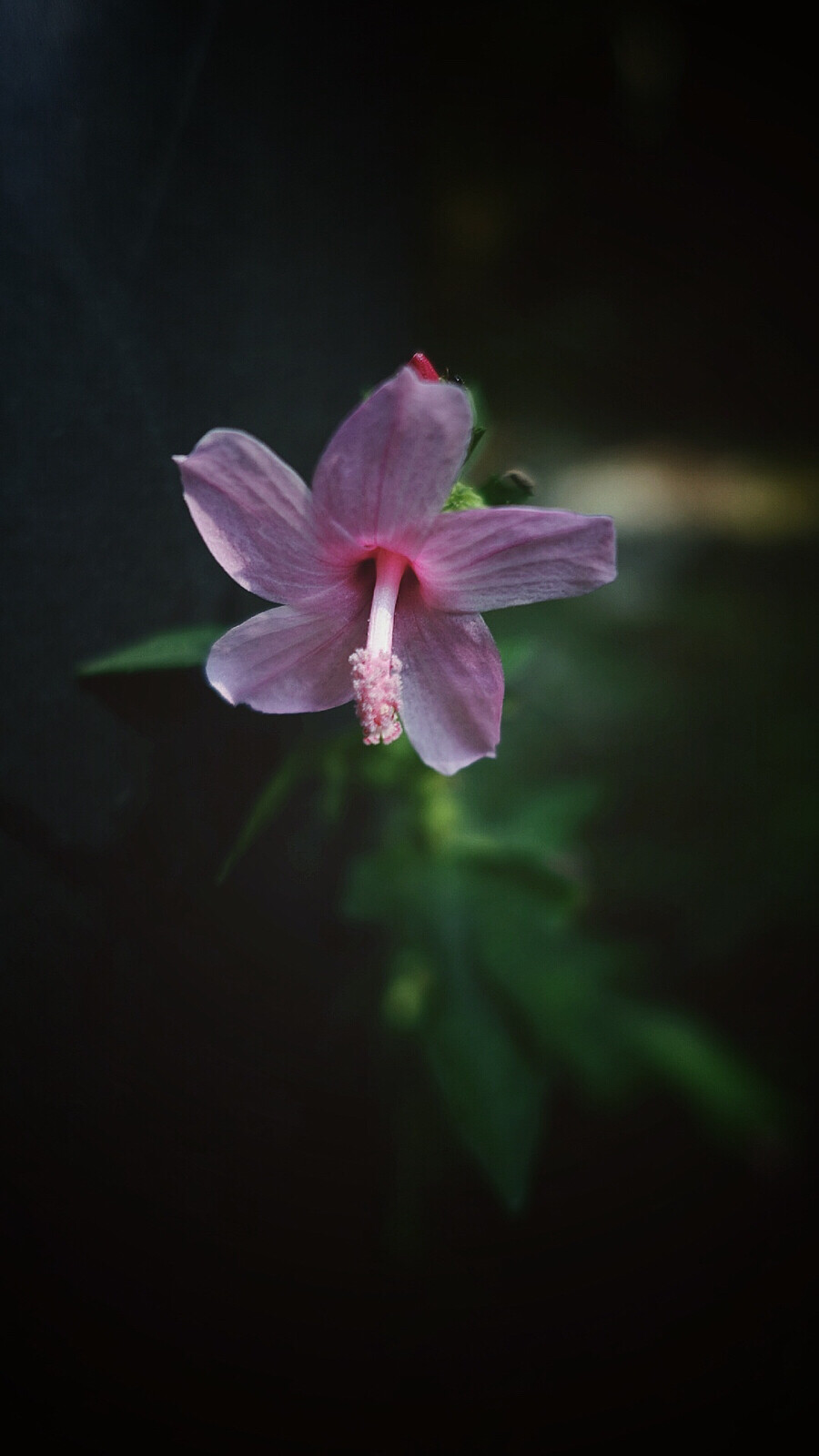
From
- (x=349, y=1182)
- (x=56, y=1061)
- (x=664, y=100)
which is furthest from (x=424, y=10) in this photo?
(x=349, y=1182)

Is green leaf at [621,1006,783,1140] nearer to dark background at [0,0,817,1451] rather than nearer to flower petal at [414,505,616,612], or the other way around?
dark background at [0,0,817,1451]

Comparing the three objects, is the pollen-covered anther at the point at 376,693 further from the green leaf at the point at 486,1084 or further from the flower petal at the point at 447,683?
the green leaf at the point at 486,1084

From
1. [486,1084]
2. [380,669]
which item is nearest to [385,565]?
[380,669]

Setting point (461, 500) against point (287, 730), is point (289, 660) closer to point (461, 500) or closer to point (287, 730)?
point (461, 500)

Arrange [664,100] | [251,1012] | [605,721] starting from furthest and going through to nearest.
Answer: [605,721], [664,100], [251,1012]

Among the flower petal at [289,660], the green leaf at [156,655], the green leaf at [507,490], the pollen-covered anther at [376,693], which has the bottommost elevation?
the pollen-covered anther at [376,693]

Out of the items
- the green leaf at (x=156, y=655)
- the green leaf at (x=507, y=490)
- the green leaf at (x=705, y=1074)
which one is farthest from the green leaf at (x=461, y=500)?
the green leaf at (x=705, y=1074)

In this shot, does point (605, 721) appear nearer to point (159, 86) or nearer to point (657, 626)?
point (657, 626)
